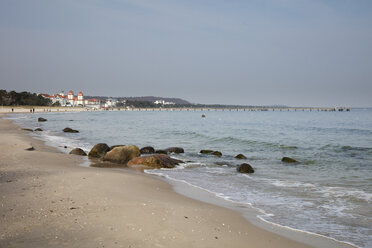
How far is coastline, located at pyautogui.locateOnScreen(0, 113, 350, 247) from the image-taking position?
196 inches

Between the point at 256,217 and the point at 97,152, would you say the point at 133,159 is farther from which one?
the point at 256,217

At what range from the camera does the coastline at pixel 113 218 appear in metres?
4.98

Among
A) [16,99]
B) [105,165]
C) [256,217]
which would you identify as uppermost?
[16,99]

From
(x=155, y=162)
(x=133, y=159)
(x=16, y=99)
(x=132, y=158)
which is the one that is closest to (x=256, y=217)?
(x=155, y=162)

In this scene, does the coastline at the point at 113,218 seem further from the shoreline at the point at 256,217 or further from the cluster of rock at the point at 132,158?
the cluster of rock at the point at 132,158

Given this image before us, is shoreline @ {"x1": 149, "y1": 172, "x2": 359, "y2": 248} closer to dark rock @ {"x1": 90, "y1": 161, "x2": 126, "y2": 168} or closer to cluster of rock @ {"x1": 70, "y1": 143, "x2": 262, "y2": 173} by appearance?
cluster of rock @ {"x1": 70, "y1": 143, "x2": 262, "y2": 173}

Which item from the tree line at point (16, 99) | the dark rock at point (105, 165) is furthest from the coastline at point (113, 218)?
the tree line at point (16, 99)

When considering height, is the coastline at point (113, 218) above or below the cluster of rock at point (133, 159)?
above

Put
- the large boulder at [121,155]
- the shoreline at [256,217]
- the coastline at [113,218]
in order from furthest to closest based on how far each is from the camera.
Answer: the large boulder at [121,155], the shoreline at [256,217], the coastline at [113,218]

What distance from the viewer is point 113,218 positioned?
595 centimetres

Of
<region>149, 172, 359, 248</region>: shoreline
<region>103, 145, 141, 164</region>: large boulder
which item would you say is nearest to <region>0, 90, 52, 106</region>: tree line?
<region>103, 145, 141, 164</region>: large boulder

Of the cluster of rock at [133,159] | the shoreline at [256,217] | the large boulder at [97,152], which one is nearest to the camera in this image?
the shoreline at [256,217]

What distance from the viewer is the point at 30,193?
745 centimetres

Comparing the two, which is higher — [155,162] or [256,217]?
[256,217]
